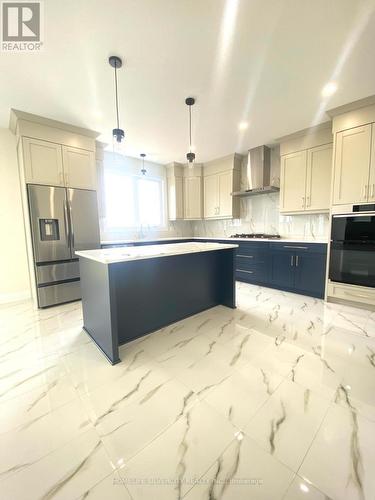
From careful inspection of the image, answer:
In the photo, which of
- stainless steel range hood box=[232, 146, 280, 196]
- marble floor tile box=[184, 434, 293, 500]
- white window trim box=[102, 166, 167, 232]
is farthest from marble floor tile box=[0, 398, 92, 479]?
stainless steel range hood box=[232, 146, 280, 196]

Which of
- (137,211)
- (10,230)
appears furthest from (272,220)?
(10,230)

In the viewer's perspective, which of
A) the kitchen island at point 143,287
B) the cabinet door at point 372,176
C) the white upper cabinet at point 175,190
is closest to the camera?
the kitchen island at point 143,287

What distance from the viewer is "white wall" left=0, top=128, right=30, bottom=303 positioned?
3336mm

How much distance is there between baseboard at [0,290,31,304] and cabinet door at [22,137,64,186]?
1835 millimetres

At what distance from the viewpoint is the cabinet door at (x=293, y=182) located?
11.8ft

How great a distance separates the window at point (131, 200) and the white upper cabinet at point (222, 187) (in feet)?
3.79

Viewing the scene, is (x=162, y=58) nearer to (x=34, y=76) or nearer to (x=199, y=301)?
(x=34, y=76)

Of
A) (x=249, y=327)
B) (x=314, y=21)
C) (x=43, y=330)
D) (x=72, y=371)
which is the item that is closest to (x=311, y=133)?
(x=314, y=21)

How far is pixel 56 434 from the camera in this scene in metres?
1.24

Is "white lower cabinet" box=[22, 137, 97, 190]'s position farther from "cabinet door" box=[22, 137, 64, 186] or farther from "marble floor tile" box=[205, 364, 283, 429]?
"marble floor tile" box=[205, 364, 283, 429]

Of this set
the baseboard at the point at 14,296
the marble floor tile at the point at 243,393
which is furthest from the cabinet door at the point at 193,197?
the marble floor tile at the point at 243,393

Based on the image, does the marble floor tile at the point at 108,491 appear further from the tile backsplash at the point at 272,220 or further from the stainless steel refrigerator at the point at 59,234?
the tile backsplash at the point at 272,220

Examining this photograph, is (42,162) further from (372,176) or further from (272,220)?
(372,176)

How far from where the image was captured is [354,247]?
2920mm
